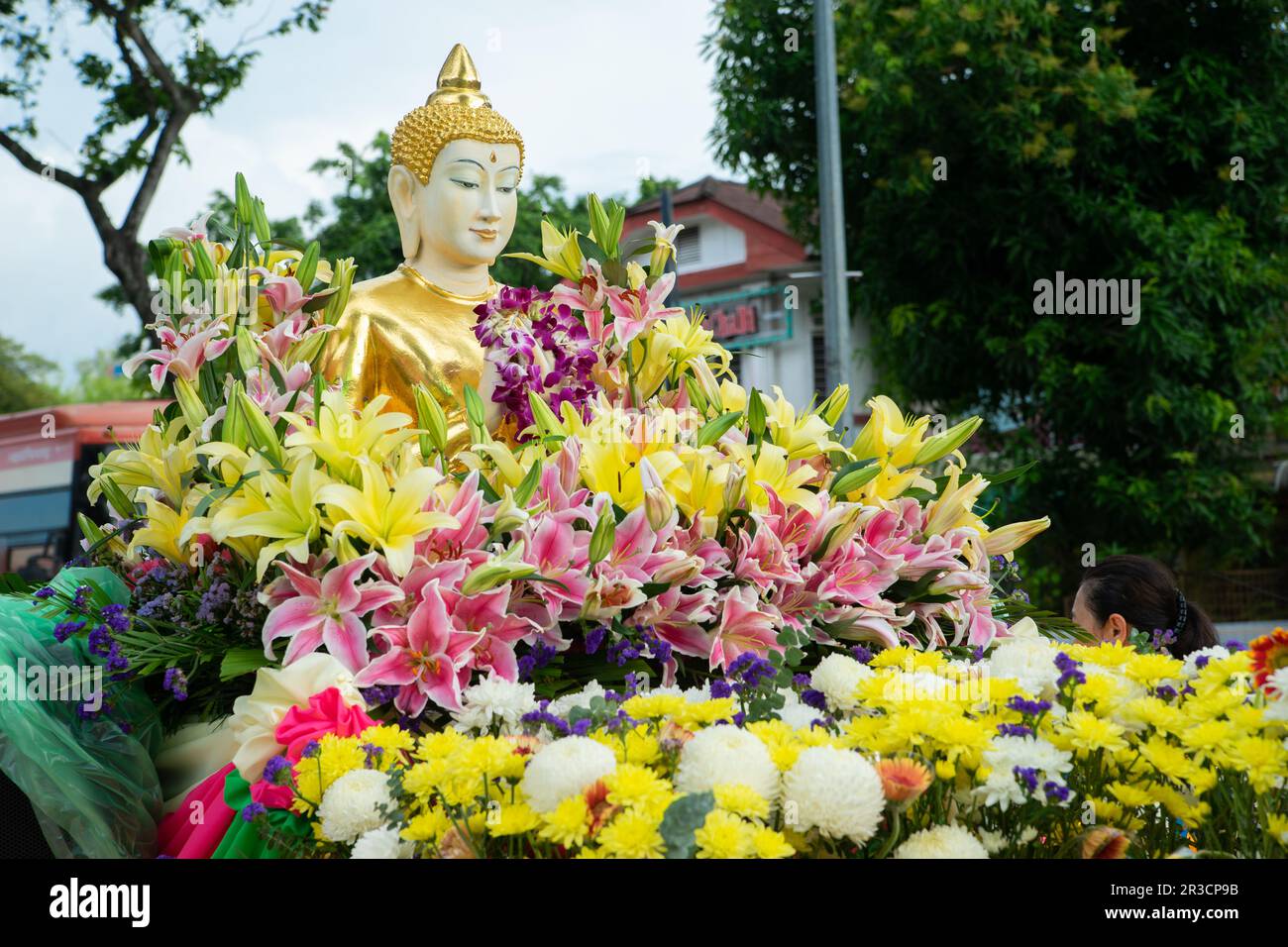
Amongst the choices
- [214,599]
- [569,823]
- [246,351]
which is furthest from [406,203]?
[569,823]

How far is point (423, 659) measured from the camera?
1930 millimetres

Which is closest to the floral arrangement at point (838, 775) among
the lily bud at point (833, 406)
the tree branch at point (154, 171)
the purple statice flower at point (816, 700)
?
the purple statice flower at point (816, 700)

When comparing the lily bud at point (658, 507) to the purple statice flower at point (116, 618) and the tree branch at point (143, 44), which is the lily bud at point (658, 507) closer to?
the purple statice flower at point (116, 618)

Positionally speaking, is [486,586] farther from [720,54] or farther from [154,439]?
[720,54]

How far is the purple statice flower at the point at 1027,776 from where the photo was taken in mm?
1393

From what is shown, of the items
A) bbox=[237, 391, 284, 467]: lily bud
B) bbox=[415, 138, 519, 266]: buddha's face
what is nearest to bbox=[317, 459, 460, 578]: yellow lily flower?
bbox=[237, 391, 284, 467]: lily bud

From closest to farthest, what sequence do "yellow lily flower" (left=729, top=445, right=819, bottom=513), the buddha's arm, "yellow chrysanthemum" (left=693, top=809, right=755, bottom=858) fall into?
"yellow chrysanthemum" (left=693, top=809, right=755, bottom=858) < "yellow lily flower" (left=729, top=445, right=819, bottom=513) < the buddha's arm

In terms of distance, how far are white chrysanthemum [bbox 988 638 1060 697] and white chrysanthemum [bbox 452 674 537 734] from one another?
25.8 inches

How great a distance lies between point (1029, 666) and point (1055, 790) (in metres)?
0.53

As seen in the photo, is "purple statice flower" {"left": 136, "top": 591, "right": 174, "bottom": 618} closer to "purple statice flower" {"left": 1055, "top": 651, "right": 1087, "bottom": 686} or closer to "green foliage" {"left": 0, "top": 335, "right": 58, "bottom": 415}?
"purple statice flower" {"left": 1055, "top": 651, "right": 1087, "bottom": 686}

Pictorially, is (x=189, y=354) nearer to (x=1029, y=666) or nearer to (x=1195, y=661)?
(x=1029, y=666)

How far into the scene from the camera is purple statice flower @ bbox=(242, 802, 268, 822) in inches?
65.0

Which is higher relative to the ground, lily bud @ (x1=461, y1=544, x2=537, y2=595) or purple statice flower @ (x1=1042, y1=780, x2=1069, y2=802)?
lily bud @ (x1=461, y1=544, x2=537, y2=595)
